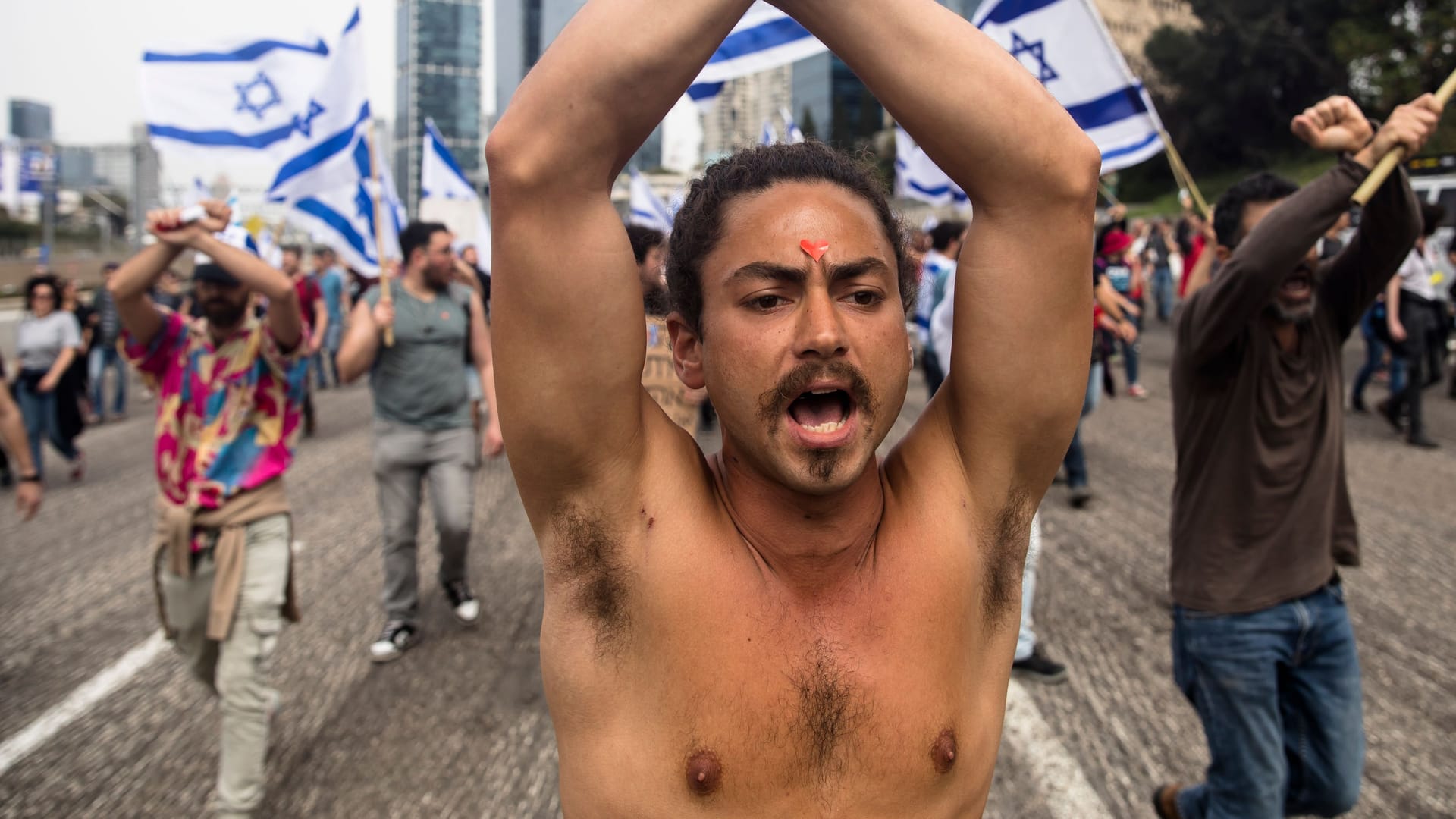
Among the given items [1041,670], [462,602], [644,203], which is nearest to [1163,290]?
[644,203]

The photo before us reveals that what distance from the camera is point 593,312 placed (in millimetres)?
1347

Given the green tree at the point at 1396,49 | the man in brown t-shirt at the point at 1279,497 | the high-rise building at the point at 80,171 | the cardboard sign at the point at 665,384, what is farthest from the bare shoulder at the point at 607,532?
the high-rise building at the point at 80,171

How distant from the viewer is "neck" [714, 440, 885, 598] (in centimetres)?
158

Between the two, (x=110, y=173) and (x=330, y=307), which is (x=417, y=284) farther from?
(x=110, y=173)

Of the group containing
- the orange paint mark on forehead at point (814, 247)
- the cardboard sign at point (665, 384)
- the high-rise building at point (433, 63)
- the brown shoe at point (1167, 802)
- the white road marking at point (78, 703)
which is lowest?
the white road marking at point (78, 703)

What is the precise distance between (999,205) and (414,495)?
182 inches

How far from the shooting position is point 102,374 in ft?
46.9

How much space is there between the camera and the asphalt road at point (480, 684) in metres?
3.65

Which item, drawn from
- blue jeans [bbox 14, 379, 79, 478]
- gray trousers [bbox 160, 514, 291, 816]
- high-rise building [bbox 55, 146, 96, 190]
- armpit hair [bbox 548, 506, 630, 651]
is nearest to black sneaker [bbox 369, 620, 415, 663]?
gray trousers [bbox 160, 514, 291, 816]

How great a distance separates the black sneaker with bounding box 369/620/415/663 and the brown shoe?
3542 mm

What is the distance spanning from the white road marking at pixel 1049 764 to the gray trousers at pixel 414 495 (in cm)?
299

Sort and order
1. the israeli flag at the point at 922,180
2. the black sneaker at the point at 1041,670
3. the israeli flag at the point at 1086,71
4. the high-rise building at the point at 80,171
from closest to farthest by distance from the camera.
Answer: the black sneaker at the point at 1041,670, the israeli flag at the point at 1086,71, the israeli flag at the point at 922,180, the high-rise building at the point at 80,171

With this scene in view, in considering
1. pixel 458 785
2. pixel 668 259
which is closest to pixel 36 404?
pixel 458 785

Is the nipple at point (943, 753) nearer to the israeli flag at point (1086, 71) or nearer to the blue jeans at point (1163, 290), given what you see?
the israeli flag at point (1086, 71)
